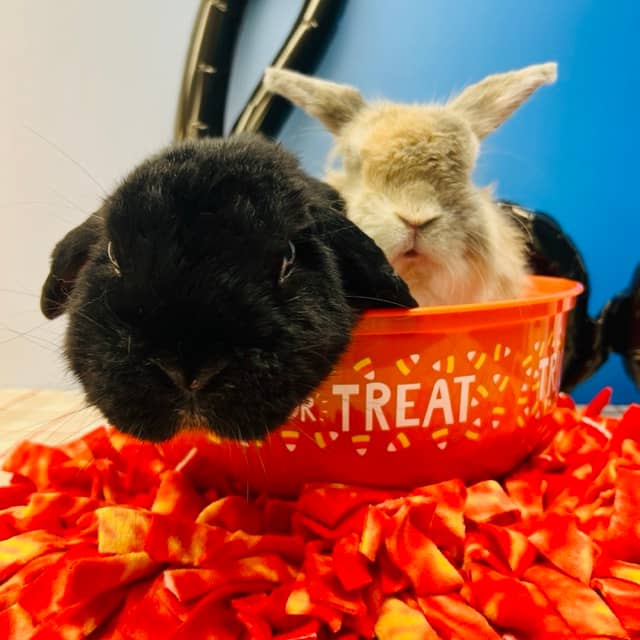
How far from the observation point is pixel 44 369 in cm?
135

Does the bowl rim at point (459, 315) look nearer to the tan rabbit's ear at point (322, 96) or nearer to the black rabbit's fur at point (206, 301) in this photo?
the black rabbit's fur at point (206, 301)

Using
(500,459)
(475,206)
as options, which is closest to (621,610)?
(500,459)

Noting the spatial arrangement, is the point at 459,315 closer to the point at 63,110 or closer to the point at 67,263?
the point at 67,263

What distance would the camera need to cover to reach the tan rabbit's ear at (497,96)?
826 mm

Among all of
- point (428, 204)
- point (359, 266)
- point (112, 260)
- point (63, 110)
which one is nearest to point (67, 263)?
point (112, 260)

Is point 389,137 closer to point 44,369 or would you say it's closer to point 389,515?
point 389,515

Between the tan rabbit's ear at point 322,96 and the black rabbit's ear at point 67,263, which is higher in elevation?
the tan rabbit's ear at point 322,96

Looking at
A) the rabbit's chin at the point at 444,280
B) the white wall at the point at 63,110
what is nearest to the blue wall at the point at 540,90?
the white wall at the point at 63,110

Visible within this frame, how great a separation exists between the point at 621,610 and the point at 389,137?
1.68ft

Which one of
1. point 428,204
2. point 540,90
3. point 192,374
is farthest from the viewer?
point 540,90

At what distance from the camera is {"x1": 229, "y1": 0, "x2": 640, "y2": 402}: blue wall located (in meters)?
1.21

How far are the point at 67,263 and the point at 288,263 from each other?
227 millimetres

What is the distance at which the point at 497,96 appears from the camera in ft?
2.71

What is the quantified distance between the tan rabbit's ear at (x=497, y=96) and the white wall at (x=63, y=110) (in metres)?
0.65
